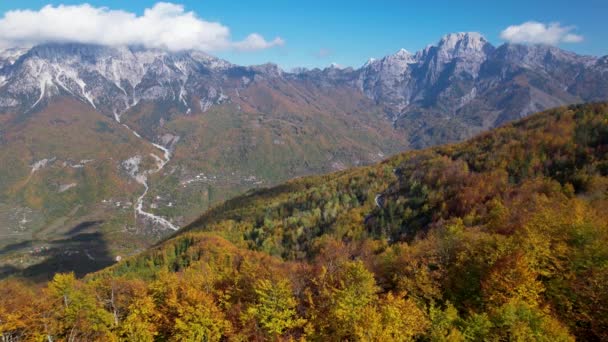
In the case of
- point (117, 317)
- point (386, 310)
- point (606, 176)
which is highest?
point (606, 176)

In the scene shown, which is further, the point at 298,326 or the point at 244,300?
the point at 244,300

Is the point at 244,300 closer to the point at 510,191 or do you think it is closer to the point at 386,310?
the point at 386,310

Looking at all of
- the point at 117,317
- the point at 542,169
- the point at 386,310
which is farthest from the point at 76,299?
the point at 542,169

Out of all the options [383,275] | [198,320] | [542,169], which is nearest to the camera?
[198,320]

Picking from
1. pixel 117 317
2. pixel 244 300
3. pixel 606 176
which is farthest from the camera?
pixel 606 176

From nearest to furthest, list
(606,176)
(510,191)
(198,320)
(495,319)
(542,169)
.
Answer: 1. (495,319)
2. (198,320)
3. (606,176)
4. (510,191)
5. (542,169)

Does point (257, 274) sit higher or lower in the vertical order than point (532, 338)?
lower

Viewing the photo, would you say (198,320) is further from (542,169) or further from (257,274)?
(542,169)

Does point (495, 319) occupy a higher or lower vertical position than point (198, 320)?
higher

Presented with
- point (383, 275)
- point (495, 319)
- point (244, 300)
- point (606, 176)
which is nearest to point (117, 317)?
point (244, 300)

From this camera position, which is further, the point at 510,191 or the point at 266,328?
the point at 510,191
